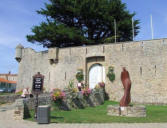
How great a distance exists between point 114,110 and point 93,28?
19905 mm

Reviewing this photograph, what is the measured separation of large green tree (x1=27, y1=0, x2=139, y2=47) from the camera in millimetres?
26812

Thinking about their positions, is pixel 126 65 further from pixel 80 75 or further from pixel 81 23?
pixel 81 23

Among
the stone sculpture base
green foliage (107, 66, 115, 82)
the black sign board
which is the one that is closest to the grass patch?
the stone sculpture base

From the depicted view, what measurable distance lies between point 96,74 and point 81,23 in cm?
1208

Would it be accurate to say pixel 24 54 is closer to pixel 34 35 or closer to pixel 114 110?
pixel 34 35

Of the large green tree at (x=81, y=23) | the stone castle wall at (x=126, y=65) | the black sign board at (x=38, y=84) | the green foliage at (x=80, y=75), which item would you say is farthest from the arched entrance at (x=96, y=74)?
the black sign board at (x=38, y=84)

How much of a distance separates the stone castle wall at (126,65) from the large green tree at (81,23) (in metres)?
5.99

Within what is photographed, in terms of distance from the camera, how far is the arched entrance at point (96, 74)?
742 inches

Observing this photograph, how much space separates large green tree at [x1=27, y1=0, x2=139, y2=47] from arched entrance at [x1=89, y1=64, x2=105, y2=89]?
25.8 feet

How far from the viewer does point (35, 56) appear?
23.7 m

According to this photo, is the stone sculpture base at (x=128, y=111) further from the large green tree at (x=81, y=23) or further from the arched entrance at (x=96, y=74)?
the large green tree at (x=81, y=23)

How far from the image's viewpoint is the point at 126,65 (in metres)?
17.6

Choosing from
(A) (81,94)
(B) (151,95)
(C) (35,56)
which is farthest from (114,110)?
(C) (35,56)

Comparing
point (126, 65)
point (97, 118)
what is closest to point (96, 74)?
point (126, 65)
